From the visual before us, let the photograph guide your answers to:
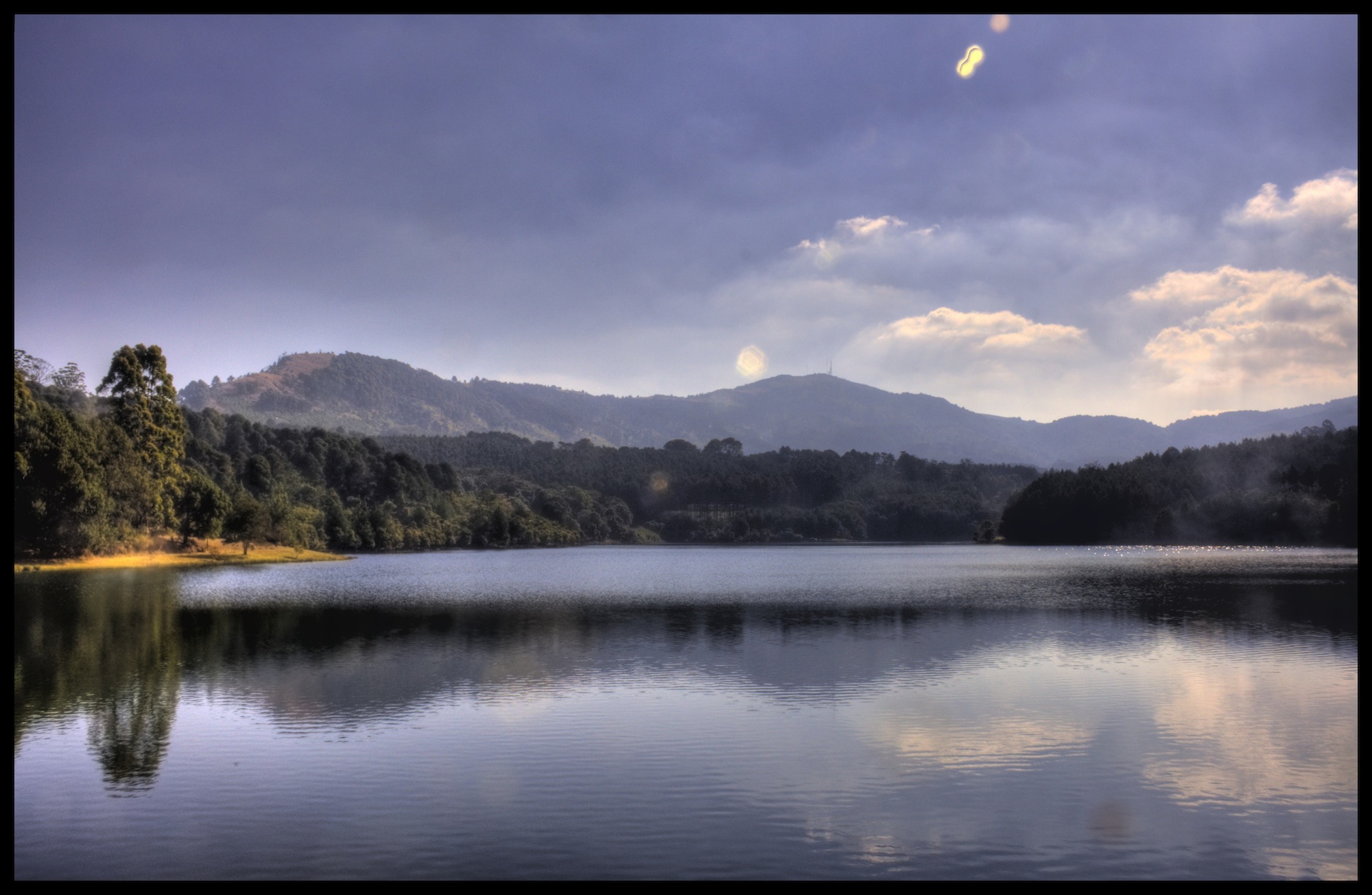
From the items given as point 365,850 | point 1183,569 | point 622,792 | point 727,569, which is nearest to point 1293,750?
point 622,792

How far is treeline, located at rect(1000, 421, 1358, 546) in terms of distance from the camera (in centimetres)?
15312

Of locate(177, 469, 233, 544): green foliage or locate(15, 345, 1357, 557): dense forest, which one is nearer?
locate(15, 345, 1357, 557): dense forest

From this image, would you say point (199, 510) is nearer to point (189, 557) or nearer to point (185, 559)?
point (189, 557)

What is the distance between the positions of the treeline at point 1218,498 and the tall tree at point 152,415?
145690 millimetres

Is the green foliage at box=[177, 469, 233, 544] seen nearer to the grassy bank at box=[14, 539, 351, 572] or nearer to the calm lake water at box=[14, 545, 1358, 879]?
the grassy bank at box=[14, 539, 351, 572]

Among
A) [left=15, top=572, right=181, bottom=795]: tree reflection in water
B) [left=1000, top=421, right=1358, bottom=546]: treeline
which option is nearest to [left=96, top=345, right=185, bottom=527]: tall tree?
[left=15, top=572, right=181, bottom=795]: tree reflection in water

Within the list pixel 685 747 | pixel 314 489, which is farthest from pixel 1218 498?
pixel 685 747

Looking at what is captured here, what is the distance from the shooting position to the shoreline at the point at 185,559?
75.3 m

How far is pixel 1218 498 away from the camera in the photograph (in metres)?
167

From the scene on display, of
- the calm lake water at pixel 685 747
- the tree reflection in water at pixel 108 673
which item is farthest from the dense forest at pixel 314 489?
the calm lake water at pixel 685 747

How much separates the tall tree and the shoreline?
388 cm

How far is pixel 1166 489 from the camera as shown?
601ft

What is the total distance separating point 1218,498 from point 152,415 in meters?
156

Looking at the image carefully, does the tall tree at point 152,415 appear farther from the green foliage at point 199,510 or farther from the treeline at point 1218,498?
the treeline at point 1218,498
